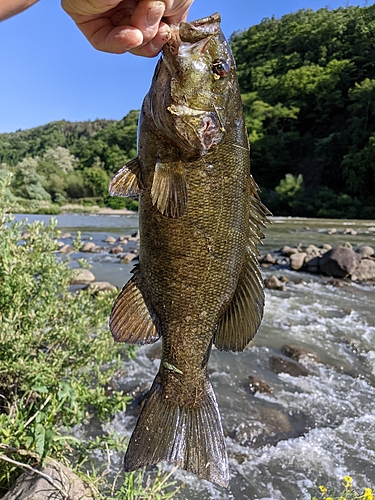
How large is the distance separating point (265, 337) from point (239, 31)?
364 feet

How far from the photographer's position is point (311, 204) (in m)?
43.0

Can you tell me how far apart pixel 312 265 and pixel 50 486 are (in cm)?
1380

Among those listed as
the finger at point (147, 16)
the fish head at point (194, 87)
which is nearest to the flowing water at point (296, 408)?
the fish head at point (194, 87)

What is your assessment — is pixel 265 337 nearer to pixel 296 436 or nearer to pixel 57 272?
pixel 296 436

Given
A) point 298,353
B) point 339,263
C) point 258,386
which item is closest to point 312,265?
point 339,263

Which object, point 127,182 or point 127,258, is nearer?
point 127,182

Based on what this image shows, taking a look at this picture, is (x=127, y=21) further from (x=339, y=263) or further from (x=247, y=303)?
(x=339, y=263)

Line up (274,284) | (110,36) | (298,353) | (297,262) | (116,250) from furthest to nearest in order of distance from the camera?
(116,250), (297,262), (274,284), (298,353), (110,36)

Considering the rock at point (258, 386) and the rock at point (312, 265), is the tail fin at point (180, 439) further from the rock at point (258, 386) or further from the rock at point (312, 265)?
the rock at point (312, 265)

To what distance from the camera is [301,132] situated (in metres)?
61.2

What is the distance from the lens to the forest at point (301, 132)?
45.6 metres

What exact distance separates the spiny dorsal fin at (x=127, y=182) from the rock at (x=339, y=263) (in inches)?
541

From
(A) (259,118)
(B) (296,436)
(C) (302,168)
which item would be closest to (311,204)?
(C) (302,168)

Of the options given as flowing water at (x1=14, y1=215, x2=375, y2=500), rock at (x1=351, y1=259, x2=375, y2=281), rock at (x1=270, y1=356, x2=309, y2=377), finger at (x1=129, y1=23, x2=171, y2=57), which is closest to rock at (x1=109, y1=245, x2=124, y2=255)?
flowing water at (x1=14, y1=215, x2=375, y2=500)
